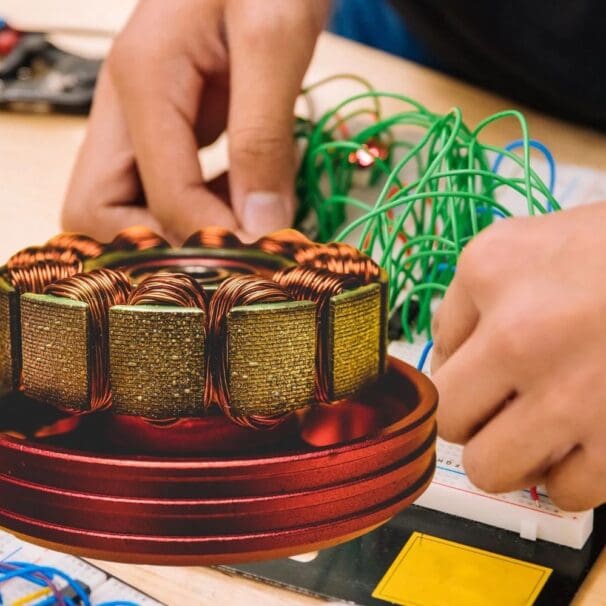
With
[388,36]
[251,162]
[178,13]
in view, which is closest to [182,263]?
[251,162]

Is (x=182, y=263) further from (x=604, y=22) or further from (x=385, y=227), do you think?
(x=604, y=22)

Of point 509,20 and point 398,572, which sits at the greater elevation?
point 509,20

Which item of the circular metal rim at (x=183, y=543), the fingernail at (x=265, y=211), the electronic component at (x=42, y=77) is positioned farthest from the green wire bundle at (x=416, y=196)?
the electronic component at (x=42, y=77)

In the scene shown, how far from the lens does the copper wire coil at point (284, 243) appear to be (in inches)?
13.4

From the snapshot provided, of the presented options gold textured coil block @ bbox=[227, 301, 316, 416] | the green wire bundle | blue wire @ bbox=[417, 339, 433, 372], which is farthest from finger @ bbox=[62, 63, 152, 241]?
gold textured coil block @ bbox=[227, 301, 316, 416]

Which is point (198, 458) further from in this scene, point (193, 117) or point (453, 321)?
point (193, 117)

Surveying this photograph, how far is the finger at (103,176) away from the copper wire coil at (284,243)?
1.04ft

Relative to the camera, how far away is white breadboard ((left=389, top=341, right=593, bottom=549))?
1.42 ft

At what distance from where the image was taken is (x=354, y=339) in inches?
13.0

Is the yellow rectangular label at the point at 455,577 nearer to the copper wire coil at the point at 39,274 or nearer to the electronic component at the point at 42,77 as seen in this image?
the copper wire coil at the point at 39,274

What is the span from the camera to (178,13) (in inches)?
27.1

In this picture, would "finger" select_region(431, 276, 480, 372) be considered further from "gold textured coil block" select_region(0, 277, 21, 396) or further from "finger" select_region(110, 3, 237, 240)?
"finger" select_region(110, 3, 237, 240)

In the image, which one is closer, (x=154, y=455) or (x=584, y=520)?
(x=154, y=455)

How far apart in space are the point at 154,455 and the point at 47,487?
0.12 feet
